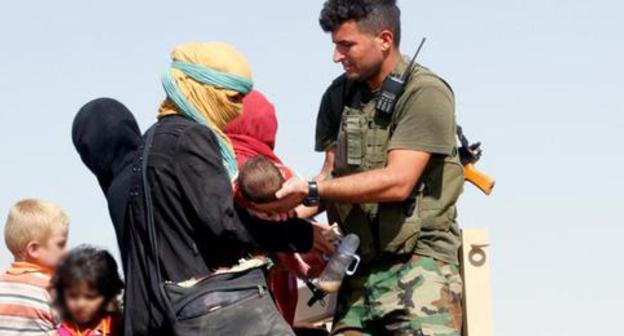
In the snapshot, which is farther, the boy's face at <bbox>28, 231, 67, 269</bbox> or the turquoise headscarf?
the boy's face at <bbox>28, 231, 67, 269</bbox>

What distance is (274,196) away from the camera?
5.65 m

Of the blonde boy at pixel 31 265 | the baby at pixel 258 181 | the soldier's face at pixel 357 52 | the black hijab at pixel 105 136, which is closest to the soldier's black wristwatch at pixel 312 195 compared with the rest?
the baby at pixel 258 181

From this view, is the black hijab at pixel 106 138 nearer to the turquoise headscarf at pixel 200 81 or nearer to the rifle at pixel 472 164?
the turquoise headscarf at pixel 200 81

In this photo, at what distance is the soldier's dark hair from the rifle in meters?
0.62

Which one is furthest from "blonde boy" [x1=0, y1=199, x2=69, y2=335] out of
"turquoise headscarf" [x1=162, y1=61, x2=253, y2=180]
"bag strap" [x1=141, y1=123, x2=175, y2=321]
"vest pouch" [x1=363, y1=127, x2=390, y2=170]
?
"vest pouch" [x1=363, y1=127, x2=390, y2=170]

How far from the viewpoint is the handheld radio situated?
6070mm

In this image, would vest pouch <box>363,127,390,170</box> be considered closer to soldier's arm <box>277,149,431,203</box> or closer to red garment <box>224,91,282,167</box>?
soldier's arm <box>277,149,431,203</box>

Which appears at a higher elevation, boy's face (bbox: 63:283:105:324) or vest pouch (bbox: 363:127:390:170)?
vest pouch (bbox: 363:127:390:170)

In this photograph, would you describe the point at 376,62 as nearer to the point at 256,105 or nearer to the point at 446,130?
the point at 446,130

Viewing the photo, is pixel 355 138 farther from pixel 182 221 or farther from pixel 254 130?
pixel 182 221

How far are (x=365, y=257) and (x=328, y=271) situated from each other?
12.8 inches

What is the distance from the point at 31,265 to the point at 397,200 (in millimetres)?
1647

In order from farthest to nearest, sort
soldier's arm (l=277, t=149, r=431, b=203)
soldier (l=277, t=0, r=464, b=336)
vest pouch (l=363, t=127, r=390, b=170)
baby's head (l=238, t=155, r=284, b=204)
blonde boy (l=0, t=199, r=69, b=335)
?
blonde boy (l=0, t=199, r=69, b=335) < vest pouch (l=363, t=127, r=390, b=170) < soldier (l=277, t=0, r=464, b=336) < soldier's arm (l=277, t=149, r=431, b=203) < baby's head (l=238, t=155, r=284, b=204)

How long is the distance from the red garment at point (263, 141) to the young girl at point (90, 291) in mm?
980
